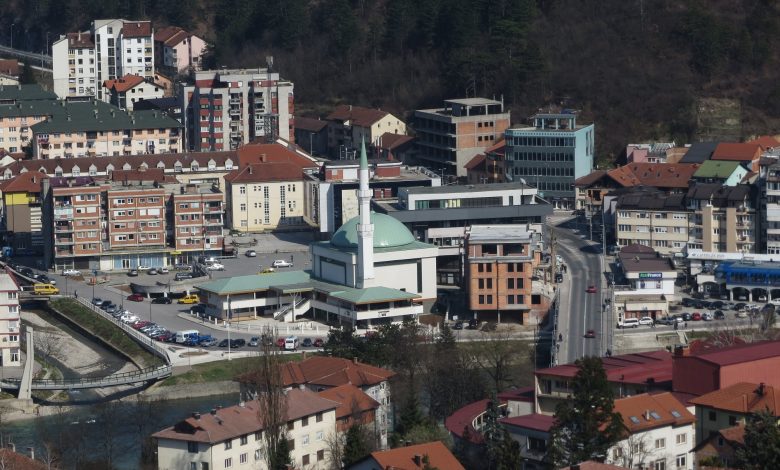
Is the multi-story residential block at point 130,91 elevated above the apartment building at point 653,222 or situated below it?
above

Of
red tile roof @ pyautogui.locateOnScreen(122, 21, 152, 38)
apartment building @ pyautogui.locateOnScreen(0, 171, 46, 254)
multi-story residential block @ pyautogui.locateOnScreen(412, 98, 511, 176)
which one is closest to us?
apartment building @ pyautogui.locateOnScreen(0, 171, 46, 254)

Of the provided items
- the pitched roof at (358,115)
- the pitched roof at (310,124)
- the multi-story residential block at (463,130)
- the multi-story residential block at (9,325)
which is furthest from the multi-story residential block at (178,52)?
the multi-story residential block at (9,325)

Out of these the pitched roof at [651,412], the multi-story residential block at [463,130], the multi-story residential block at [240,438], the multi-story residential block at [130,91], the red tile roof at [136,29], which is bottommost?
the multi-story residential block at [240,438]

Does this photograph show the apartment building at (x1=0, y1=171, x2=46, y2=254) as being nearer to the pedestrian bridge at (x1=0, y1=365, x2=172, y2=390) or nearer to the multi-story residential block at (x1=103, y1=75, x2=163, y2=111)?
the pedestrian bridge at (x1=0, y1=365, x2=172, y2=390)

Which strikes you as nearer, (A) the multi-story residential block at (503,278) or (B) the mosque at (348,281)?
(A) the multi-story residential block at (503,278)

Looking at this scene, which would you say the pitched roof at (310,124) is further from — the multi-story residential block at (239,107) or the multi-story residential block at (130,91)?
the multi-story residential block at (130,91)

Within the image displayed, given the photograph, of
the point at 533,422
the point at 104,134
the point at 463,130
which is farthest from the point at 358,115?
the point at 533,422

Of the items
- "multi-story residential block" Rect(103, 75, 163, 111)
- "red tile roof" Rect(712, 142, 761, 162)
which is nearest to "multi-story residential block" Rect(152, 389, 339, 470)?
"red tile roof" Rect(712, 142, 761, 162)
